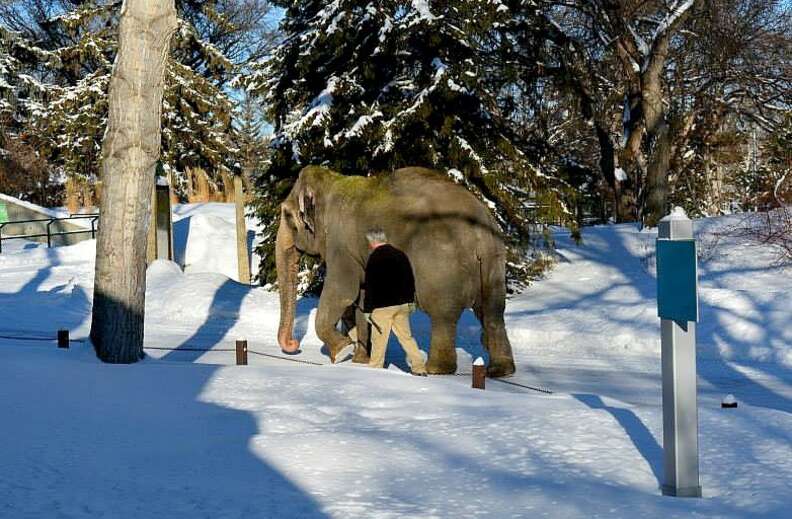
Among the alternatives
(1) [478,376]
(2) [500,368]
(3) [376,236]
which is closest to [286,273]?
(3) [376,236]

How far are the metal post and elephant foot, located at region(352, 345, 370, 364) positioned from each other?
27.5ft

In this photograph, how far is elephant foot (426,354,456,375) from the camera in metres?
12.5

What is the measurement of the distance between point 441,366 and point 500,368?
69cm

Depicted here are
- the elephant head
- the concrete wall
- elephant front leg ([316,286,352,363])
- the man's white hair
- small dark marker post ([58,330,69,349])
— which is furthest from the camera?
the concrete wall

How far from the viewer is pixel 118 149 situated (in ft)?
35.8

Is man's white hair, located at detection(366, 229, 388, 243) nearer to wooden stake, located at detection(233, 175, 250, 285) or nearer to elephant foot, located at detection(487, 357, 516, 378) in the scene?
elephant foot, located at detection(487, 357, 516, 378)

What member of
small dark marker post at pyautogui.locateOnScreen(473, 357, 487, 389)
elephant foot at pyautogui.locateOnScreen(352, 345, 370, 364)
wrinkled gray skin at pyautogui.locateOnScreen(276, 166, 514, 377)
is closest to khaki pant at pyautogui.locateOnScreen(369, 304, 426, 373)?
wrinkled gray skin at pyautogui.locateOnScreen(276, 166, 514, 377)

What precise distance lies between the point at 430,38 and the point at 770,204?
8.64 metres

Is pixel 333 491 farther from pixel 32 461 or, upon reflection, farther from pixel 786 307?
pixel 786 307

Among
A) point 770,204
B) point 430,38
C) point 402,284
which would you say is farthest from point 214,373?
point 770,204

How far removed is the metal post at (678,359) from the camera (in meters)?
5.43

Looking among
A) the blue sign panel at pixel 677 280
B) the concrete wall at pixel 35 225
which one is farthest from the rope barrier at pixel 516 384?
the concrete wall at pixel 35 225

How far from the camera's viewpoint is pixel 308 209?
47.3ft

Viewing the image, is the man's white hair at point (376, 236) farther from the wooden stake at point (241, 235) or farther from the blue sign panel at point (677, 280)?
the wooden stake at point (241, 235)
